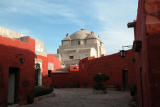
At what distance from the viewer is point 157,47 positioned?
382cm

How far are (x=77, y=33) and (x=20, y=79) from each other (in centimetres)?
3810

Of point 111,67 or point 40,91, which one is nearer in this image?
point 40,91

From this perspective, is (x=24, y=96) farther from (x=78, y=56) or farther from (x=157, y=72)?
(x=78, y=56)

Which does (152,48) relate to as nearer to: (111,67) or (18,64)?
(18,64)

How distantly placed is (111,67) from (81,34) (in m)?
26.8

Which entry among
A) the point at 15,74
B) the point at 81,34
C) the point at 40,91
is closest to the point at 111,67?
the point at 40,91

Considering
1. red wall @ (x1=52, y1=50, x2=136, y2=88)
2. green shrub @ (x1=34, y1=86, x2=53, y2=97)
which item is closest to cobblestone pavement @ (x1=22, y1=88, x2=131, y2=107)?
green shrub @ (x1=34, y1=86, x2=53, y2=97)

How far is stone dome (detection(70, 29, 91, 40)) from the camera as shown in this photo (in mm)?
45434

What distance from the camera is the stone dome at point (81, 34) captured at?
4543 cm

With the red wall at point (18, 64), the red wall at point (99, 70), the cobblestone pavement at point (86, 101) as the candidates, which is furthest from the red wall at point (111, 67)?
the red wall at point (18, 64)

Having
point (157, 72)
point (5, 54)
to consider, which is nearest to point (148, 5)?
point (157, 72)

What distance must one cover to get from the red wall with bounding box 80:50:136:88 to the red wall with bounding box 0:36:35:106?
34.0 feet

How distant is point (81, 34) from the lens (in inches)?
1815

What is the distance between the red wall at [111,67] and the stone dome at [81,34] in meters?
20.9
